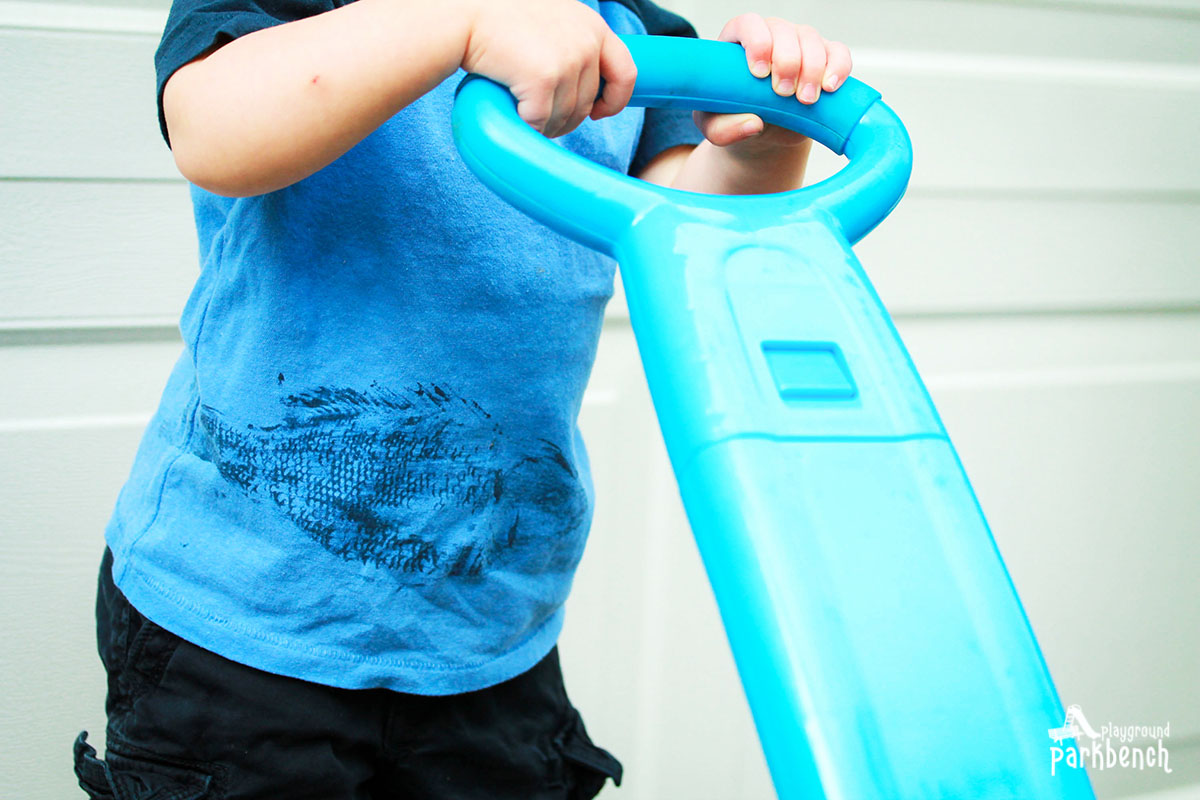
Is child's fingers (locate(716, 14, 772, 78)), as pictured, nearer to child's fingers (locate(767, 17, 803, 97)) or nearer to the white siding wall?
child's fingers (locate(767, 17, 803, 97))

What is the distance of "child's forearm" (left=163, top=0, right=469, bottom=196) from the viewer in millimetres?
398

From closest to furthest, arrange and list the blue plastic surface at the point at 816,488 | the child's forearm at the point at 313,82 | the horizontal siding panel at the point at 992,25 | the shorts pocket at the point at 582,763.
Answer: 1. the blue plastic surface at the point at 816,488
2. the child's forearm at the point at 313,82
3. the shorts pocket at the point at 582,763
4. the horizontal siding panel at the point at 992,25

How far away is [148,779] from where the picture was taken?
1.72 feet

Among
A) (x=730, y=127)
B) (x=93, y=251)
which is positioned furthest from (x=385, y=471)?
(x=93, y=251)

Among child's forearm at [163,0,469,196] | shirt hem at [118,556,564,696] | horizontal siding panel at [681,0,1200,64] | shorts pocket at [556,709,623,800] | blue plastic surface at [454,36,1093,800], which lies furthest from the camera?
horizontal siding panel at [681,0,1200,64]

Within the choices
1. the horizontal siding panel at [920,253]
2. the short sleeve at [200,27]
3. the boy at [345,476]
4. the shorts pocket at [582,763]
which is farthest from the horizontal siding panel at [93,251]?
the shorts pocket at [582,763]

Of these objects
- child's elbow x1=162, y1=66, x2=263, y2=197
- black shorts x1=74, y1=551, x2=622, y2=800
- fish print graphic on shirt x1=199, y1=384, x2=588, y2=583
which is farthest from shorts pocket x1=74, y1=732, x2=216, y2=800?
child's elbow x1=162, y1=66, x2=263, y2=197

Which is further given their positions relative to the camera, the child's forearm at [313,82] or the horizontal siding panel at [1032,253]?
the horizontal siding panel at [1032,253]

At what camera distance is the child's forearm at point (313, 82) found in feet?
1.31

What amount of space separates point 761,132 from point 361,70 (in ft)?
0.84

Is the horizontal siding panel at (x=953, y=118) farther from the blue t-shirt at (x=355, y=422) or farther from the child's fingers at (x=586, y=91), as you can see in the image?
the child's fingers at (x=586, y=91)

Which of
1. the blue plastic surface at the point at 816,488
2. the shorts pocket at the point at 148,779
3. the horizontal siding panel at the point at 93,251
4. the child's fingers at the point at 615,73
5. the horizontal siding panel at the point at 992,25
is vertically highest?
the child's fingers at the point at 615,73

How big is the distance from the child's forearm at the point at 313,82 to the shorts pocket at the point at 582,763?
407 mm

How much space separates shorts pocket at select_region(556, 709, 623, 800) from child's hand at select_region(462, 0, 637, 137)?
409mm
